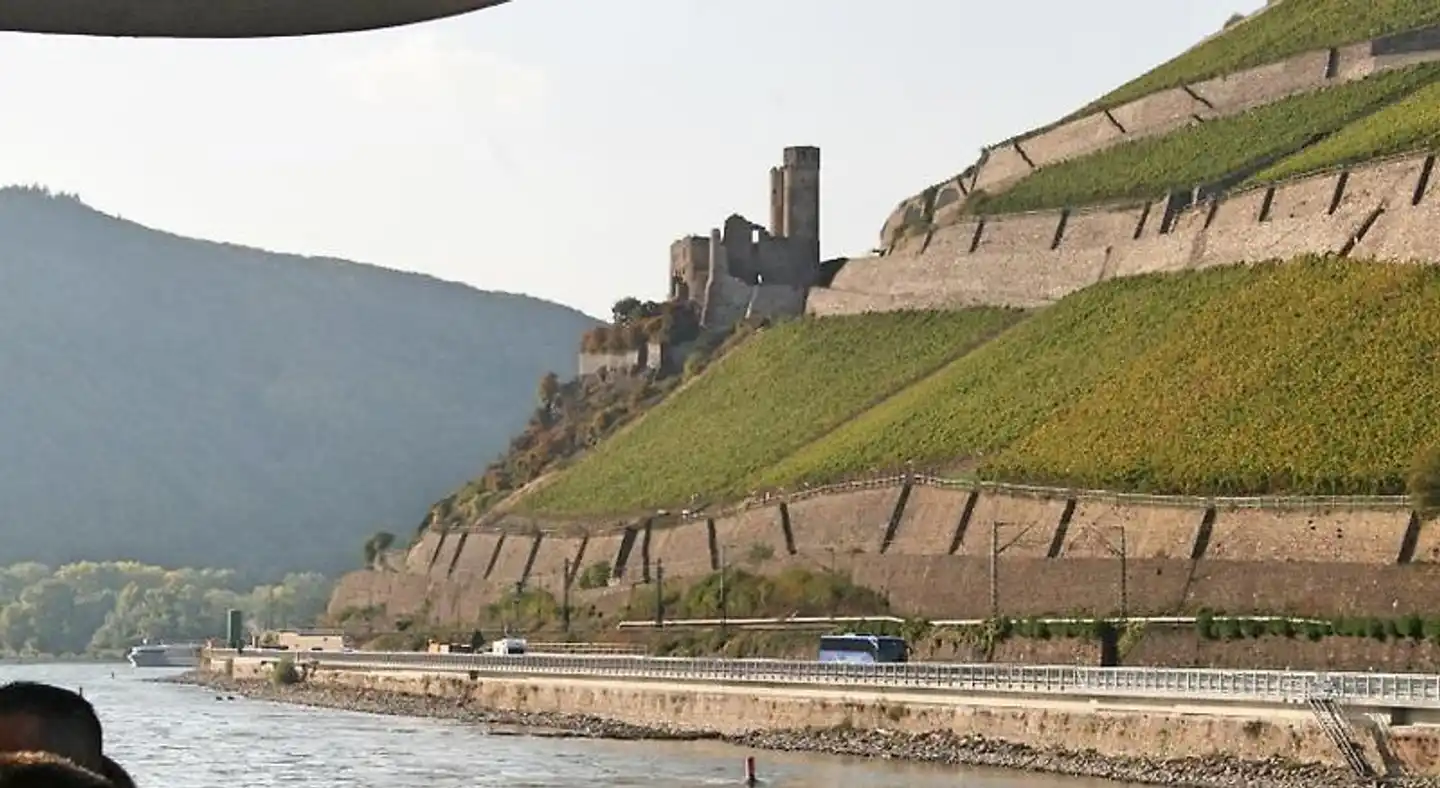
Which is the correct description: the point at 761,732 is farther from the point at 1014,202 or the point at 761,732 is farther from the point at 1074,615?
the point at 1014,202

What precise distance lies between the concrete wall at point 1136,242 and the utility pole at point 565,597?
25478 mm

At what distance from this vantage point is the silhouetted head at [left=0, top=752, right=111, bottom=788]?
315 inches

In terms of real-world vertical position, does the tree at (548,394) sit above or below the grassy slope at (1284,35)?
below

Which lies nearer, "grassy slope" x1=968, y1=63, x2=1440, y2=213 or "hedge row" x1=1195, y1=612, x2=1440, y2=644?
"hedge row" x1=1195, y1=612, x2=1440, y2=644

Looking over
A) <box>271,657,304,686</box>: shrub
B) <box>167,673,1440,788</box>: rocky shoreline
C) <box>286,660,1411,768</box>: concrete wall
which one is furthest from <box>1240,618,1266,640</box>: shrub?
<box>271,657,304,686</box>: shrub

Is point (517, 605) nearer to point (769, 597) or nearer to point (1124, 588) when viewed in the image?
point (769, 597)

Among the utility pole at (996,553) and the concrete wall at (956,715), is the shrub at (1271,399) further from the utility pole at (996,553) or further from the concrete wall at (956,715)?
the concrete wall at (956,715)

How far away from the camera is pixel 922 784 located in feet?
202

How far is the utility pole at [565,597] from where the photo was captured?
125m

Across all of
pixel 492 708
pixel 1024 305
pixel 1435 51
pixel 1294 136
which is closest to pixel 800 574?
pixel 492 708

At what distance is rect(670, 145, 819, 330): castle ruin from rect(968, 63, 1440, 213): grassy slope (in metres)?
16.5

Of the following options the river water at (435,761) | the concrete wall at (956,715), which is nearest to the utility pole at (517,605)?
the concrete wall at (956,715)

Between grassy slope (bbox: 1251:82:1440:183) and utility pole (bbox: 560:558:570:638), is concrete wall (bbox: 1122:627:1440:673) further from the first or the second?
utility pole (bbox: 560:558:570:638)

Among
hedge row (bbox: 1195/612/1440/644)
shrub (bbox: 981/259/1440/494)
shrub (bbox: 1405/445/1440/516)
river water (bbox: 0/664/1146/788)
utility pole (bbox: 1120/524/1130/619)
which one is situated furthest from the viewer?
shrub (bbox: 981/259/1440/494)
